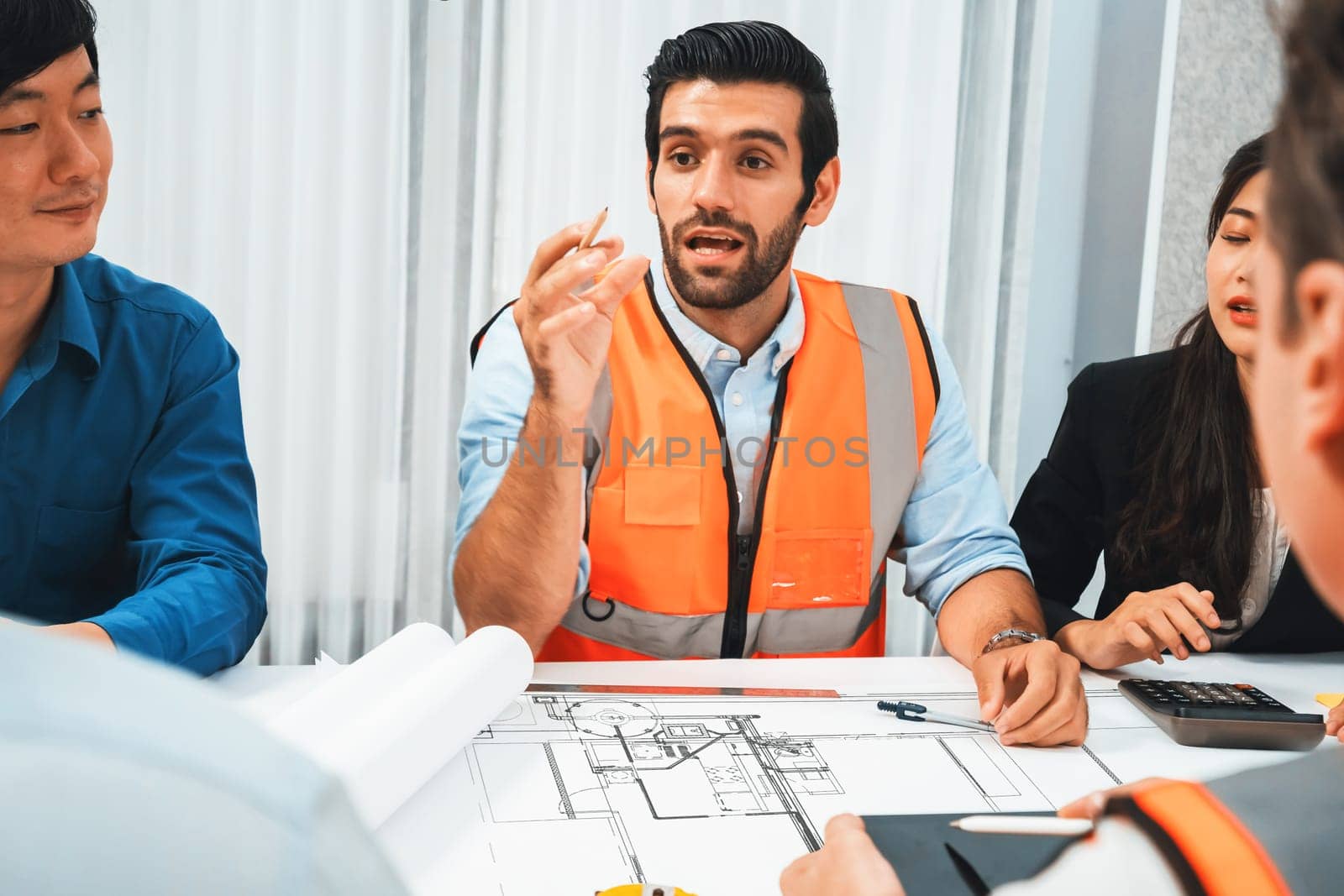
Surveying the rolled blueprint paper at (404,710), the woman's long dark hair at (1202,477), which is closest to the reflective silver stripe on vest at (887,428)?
the woman's long dark hair at (1202,477)

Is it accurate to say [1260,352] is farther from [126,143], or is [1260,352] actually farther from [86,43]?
[126,143]

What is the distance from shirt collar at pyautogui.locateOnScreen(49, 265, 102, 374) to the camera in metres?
1.34

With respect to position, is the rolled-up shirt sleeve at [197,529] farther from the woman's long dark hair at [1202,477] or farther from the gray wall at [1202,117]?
the gray wall at [1202,117]

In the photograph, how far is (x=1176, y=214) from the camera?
2.55 metres

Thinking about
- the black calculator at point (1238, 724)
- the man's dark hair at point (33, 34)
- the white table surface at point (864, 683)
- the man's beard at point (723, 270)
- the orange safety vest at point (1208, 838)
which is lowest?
the white table surface at point (864, 683)

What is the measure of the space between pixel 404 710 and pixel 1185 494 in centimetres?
113

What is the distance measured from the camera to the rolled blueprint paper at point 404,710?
89cm

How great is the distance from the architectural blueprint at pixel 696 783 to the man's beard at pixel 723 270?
70cm

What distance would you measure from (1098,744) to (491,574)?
2.44 feet

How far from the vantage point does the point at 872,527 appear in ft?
5.62

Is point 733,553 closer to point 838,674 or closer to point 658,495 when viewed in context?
point 658,495

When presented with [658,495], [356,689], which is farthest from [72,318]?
[658,495]

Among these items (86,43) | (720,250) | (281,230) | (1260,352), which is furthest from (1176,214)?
(1260,352)

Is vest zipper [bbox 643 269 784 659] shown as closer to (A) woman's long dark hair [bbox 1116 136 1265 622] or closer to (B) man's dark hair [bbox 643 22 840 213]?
(B) man's dark hair [bbox 643 22 840 213]
